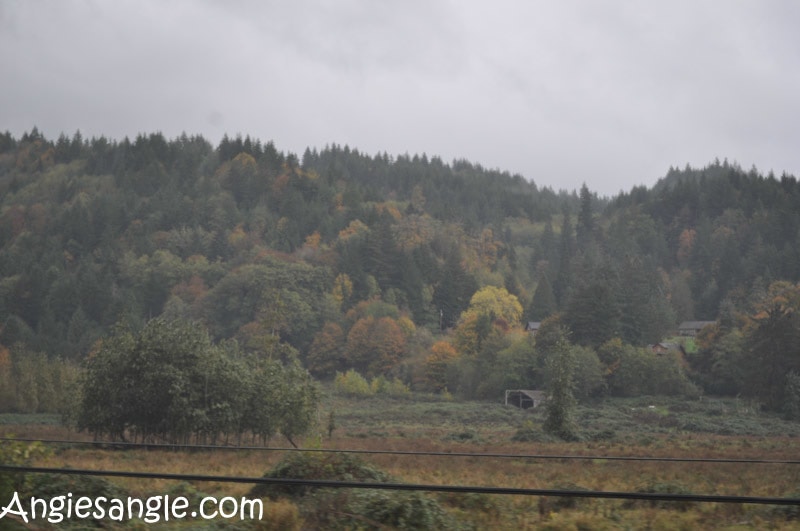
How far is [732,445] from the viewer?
4078 centimetres

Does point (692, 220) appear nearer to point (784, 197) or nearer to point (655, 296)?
point (784, 197)

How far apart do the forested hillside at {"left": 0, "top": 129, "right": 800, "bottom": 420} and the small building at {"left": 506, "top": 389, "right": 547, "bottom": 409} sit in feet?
7.92

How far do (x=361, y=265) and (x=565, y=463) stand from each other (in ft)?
363

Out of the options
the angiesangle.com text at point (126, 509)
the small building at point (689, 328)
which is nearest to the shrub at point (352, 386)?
the small building at point (689, 328)

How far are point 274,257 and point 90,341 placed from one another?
114 ft

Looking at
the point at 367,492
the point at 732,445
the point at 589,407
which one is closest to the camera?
the point at 367,492

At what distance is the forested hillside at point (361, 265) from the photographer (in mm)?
97125

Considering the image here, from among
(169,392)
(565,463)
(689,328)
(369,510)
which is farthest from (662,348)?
(369,510)

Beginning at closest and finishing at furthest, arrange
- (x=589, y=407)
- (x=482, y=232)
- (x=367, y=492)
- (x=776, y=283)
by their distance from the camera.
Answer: (x=367, y=492)
(x=589, y=407)
(x=776, y=283)
(x=482, y=232)

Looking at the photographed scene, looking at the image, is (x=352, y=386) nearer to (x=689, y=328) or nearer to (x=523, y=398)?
(x=523, y=398)

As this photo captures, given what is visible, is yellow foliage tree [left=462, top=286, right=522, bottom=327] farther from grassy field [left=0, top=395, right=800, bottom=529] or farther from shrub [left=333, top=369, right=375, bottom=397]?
grassy field [left=0, top=395, right=800, bottom=529]

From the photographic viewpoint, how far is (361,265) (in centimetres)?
13512

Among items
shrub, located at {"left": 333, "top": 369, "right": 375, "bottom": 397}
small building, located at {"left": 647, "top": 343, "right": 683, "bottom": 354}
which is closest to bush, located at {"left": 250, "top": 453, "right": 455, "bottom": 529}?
shrub, located at {"left": 333, "top": 369, "right": 375, "bottom": 397}

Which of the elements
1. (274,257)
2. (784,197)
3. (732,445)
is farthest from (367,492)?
(784,197)
